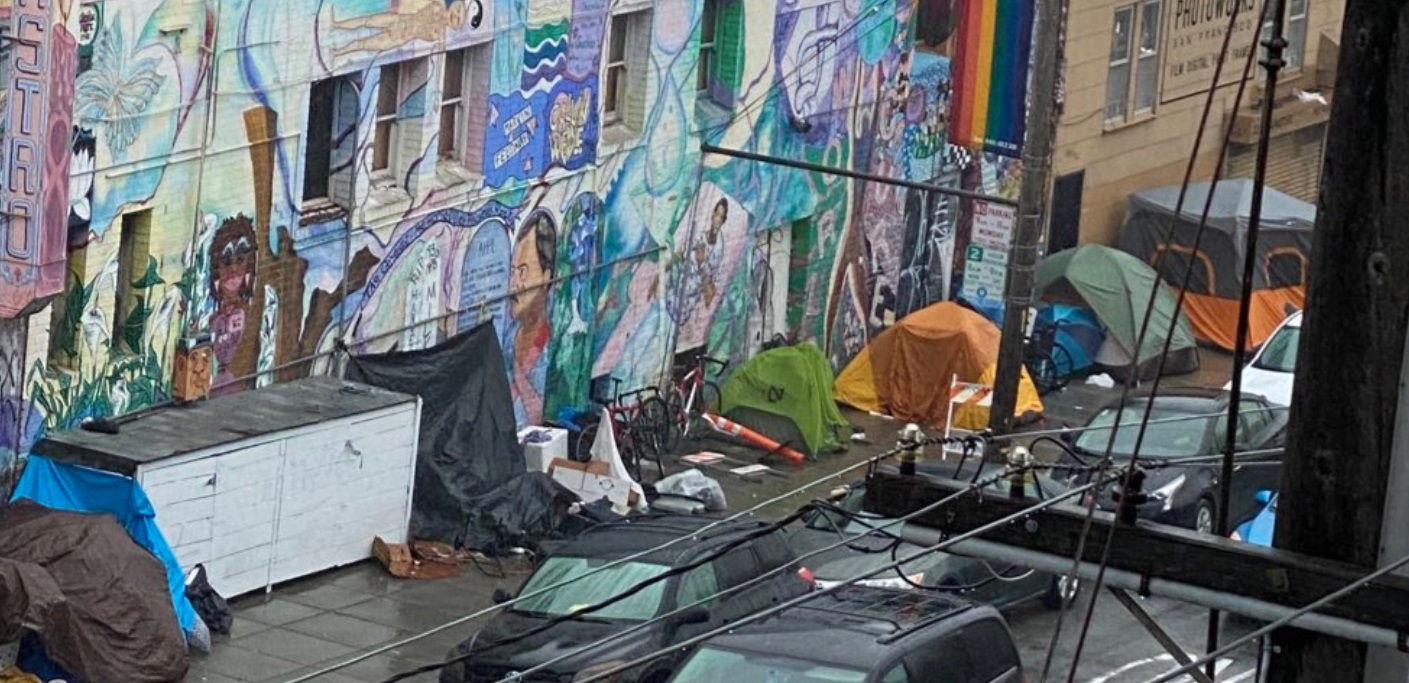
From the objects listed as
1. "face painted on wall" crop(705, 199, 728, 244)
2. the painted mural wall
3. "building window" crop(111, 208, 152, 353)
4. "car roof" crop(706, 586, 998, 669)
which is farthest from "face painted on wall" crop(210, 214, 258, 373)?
"face painted on wall" crop(705, 199, 728, 244)

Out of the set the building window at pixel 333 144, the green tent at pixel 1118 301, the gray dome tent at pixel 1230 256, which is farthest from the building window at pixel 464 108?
the gray dome tent at pixel 1230 256

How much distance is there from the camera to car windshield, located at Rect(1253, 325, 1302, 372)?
2828cm

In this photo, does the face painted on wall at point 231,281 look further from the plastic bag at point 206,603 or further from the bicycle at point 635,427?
the bicycle at point 635,427

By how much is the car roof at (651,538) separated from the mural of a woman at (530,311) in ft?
21.2

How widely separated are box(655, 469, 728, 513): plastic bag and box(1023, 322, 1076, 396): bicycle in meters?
7.51

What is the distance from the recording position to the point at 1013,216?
26.0 metres

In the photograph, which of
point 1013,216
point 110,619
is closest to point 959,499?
point 110,619

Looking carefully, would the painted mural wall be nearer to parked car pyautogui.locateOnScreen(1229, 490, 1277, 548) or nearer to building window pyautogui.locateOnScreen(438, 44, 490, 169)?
building window pyautogui.locateOnScreen(438, 44, 490, 169)

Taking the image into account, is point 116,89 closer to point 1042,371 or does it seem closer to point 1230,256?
point 1042,371

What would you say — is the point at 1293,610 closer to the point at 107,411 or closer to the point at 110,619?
the point at 110,619

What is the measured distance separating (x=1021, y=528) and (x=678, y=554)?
918 centimetres

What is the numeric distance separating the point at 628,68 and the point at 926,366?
17.0 feet

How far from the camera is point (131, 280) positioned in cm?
2098

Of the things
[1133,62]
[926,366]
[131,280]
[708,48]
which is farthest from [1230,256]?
[131,280]
